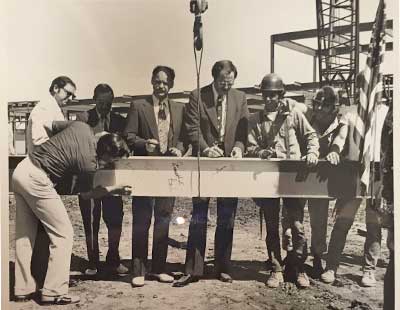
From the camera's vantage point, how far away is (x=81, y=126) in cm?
173

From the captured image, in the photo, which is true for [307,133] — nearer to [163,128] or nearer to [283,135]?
[283,135]

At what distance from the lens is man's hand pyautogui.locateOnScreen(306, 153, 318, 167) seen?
166cm

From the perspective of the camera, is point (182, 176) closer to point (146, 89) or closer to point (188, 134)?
point (188, 134)

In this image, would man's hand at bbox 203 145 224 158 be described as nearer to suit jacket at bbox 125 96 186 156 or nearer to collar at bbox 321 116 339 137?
suit jacket at bbox 125 96 186 156

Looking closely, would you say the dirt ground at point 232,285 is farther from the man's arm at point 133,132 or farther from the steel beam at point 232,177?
the man's arm at point 133,132

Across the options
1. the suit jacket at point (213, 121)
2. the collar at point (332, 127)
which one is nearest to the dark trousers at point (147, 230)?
the suit jacket at point (213, 121)

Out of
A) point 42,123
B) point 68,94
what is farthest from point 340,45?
point 42,123

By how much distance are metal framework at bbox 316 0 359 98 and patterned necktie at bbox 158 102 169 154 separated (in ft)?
1.73

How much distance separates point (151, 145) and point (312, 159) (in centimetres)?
54

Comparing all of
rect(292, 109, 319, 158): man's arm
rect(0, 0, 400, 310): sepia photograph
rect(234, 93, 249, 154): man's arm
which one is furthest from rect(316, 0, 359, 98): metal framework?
rect(234, 93, 249, 154): man's arm

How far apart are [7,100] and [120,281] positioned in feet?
2.42

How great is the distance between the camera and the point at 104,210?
1.72 m

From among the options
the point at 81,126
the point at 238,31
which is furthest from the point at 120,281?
the point at 238,31

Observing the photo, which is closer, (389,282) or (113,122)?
(389,282)
